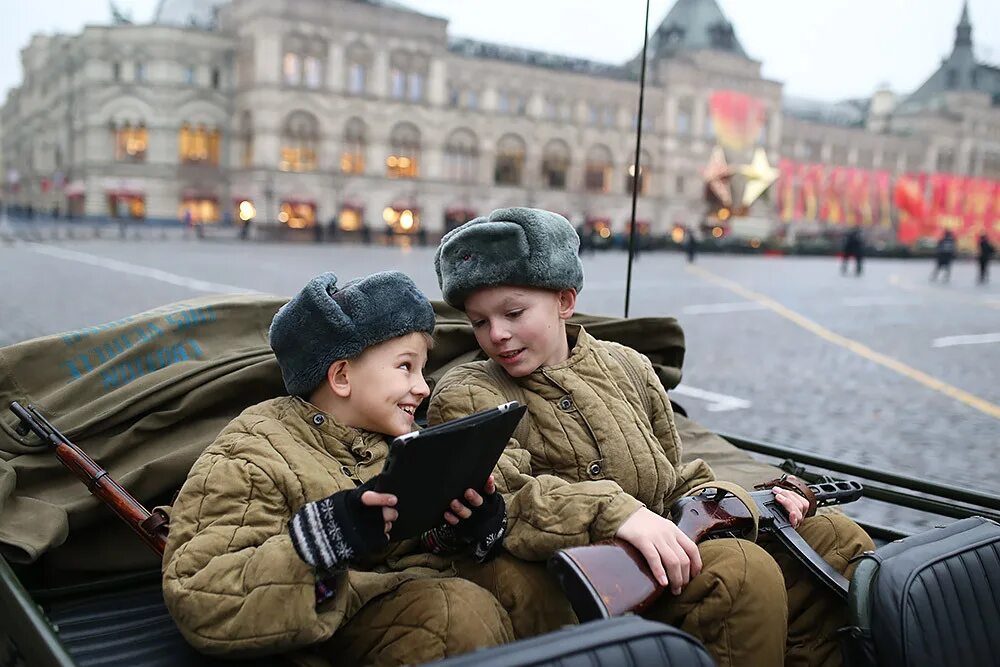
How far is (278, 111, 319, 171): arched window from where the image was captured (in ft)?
152

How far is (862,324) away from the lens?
12828 mm

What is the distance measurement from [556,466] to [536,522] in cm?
33

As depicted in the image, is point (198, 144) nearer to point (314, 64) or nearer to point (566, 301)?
point (314, 64)

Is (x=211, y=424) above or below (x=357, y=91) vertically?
below

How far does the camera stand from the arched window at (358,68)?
1813 inches

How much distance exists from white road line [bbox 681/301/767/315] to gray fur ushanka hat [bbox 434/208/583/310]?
10885 mm

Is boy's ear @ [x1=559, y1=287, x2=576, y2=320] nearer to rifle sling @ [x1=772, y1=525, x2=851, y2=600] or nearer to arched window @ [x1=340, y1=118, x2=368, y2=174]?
rifle sling @ [x1=772, y1=525, x2=851, y2=600]

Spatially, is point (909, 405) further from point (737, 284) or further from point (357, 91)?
point (357, 91)

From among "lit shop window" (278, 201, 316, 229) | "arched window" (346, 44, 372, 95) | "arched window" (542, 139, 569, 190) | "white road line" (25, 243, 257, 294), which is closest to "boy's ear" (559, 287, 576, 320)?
"white road line" (25, 243, 257, 294)

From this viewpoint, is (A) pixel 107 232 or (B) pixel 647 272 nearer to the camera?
(B) pixel 647 272

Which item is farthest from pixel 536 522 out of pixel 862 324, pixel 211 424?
pixel 862 324

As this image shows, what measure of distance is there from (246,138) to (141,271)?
3410 cm

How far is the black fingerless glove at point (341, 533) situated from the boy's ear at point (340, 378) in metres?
0.39

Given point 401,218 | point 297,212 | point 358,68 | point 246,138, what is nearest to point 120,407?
point 297,212
